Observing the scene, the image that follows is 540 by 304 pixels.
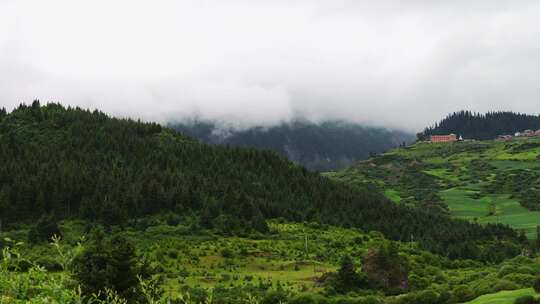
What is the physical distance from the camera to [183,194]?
151750mm

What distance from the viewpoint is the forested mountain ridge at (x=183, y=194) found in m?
138

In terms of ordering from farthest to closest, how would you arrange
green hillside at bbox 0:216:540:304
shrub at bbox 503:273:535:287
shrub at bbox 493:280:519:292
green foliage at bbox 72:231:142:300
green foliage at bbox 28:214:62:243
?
green foliage at bbox 28:214:62:243 → green hillside at bbox 0:216:540:304 → shrub at bbox 503:273:535:287 → shrub at bbox 493:280:519:292 → green foliage at bbox 72:231:142:300

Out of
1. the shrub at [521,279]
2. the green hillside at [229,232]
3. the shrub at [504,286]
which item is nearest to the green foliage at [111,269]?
the green hillside at [229,232]

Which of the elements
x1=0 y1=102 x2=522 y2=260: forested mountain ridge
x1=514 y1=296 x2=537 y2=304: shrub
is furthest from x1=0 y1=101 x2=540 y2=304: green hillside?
x1=514 y1=296 x2=537 y2=304: shrub

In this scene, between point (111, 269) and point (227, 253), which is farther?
point (227, 253)

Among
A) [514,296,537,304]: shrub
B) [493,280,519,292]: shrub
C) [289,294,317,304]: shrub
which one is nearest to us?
[514,296,537,304]: shrub

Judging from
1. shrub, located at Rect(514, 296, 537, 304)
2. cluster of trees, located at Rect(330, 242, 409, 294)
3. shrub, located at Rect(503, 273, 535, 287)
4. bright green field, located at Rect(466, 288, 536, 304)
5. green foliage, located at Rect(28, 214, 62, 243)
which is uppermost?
green foliage, located at Rect(28, 214, 62, 243)

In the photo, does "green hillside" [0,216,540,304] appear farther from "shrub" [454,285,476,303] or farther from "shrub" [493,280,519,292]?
"shrub" [454,285,476,303]

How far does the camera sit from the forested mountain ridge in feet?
454

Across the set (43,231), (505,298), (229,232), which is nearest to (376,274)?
(505,298)

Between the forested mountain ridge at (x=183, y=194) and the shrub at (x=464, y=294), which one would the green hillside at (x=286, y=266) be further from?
the forested mountain ridge at (x=183, y=194)

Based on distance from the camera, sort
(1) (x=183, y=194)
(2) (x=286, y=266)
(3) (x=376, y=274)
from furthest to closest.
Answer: (1) (x=183, y=194) < (2) (x=286, y=266) < (3) (x=376, y=274)

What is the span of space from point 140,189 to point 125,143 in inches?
2099

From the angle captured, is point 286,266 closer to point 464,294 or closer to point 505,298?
point 464,294
